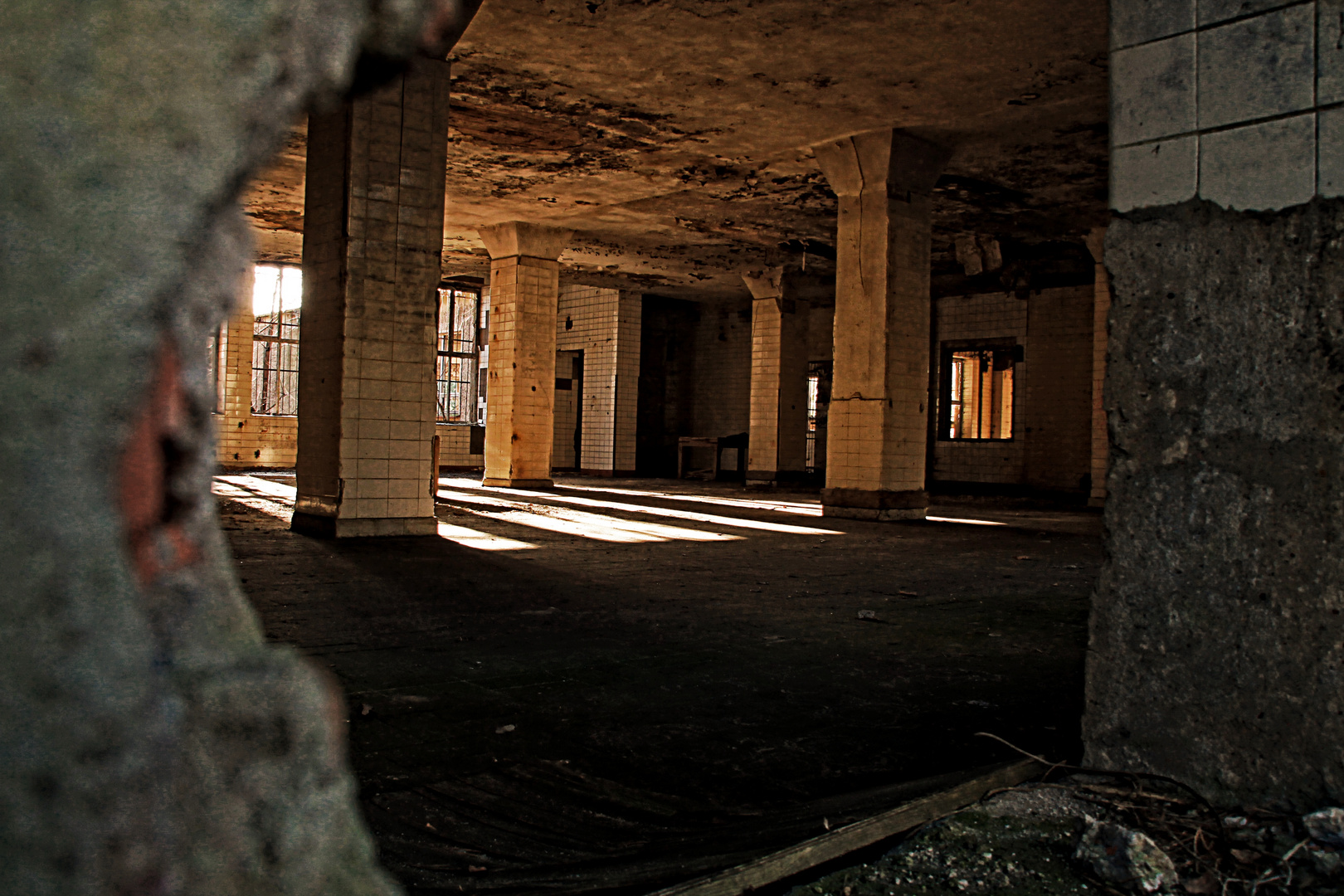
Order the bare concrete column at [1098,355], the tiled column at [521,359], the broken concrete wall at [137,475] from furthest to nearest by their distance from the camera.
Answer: the tiled column at [521,359] → the bare concrete column at [1098,355] → the broken concrete wall at [137,475]

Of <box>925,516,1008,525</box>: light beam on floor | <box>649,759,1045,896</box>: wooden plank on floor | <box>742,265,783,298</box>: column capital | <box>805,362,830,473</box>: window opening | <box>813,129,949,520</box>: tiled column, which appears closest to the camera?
<box>649,759,1045,896</box>: wooden plank on floor

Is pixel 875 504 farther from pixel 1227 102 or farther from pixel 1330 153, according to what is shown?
pixel 1330 153

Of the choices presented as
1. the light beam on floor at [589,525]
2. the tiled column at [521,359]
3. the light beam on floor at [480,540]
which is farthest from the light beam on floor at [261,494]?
the tiled column at [521,359]

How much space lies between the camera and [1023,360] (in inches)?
690

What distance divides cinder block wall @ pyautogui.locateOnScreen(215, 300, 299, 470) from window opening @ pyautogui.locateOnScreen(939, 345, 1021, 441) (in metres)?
13.4

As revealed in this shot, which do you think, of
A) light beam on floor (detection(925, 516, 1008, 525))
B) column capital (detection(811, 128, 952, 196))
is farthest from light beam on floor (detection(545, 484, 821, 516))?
column capital (detection(811, 128, 952, 196))

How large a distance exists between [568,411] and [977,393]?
957cm

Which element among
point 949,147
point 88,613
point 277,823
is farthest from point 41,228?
point 949,147

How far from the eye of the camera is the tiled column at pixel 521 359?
1523 centimetres

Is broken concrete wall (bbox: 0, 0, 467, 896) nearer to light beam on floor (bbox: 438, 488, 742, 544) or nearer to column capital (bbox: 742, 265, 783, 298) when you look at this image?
light beam on floor (bbox: 438, 488, 742, 544)

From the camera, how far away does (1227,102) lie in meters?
2.16

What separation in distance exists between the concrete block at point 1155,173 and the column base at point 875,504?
348 inches

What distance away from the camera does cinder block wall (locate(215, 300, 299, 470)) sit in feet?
64.4

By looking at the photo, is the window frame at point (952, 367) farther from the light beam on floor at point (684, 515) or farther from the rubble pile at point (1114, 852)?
the rubble pile at point (1114, 852)
